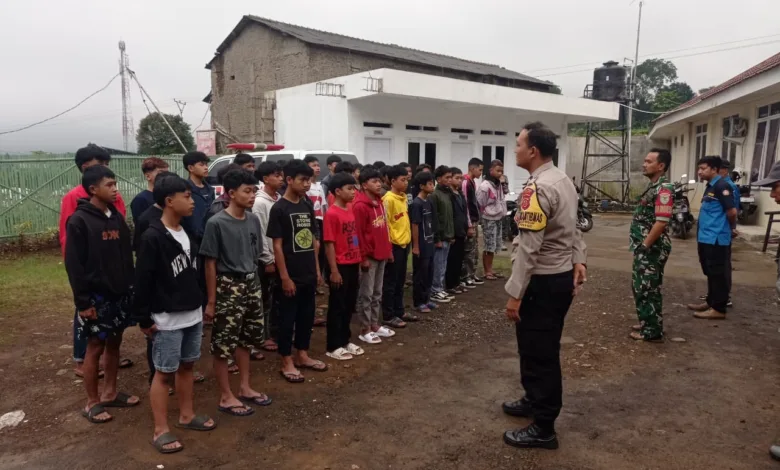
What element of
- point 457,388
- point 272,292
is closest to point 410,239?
point 272,292

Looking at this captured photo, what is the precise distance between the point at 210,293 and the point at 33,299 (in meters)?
4.73

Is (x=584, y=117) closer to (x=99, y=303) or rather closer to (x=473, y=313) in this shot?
(x=473, y=313)

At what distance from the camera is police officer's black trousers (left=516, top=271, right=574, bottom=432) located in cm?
309

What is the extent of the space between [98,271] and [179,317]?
28.2 inches

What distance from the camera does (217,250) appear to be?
11.4ft

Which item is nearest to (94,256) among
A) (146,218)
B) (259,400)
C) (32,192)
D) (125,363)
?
(146,218)

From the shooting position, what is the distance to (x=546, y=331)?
123 inches

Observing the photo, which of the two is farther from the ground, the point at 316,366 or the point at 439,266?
the point at 439,266

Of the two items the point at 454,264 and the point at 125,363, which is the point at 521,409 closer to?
the point at 125,363

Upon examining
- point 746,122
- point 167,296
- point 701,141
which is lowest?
point 167,296

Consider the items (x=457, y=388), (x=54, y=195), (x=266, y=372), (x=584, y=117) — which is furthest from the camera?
(x=584, y=117)

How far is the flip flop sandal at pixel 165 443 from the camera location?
3.10m

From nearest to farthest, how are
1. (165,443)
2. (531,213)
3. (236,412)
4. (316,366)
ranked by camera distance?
(531,213) → (165,443) → (236,412) → (316,366)

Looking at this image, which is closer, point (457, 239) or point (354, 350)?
point (354, 350)
